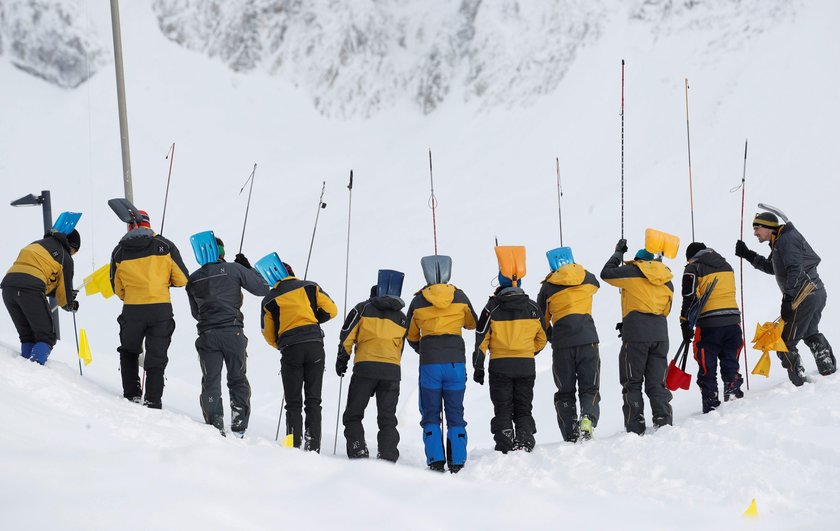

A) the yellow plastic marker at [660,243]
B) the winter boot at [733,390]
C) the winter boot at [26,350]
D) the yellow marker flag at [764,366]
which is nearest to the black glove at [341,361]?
the winter boot at [26,350]

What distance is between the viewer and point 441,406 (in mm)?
7551

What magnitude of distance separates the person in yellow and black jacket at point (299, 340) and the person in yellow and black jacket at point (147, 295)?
0.89 m

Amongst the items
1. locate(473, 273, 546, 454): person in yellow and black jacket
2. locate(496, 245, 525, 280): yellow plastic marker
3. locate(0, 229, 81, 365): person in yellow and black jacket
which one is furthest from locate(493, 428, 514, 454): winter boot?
locate(0, 229, 81, 365): person in yellow and black jacket

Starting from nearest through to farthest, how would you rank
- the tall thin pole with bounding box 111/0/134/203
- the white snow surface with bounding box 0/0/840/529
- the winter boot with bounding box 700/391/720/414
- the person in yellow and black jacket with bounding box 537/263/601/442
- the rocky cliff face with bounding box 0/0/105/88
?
the white snow surface with bounding box 0/0/840/529, the person in yellow and black jacket with bounding box 537/263/601/442, the winter boot with bounding box 700/391/720/414, the tall thin pole with bounding box 111/0/134/203, the rocky cliff face with bounding box 0/0/105/88

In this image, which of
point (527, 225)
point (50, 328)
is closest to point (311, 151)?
point (527, 225)

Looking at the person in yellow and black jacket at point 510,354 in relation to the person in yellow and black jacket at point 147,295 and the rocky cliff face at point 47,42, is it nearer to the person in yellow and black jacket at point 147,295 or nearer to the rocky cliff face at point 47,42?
the person in yellow and black jacket at point 147,295

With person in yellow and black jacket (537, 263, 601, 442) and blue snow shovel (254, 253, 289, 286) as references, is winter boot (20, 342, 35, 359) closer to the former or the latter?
blue snow shovel (254, 253, 289, 286)

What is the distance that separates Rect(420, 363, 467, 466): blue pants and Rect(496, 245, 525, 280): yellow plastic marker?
0.90m

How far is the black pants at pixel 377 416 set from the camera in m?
7.37

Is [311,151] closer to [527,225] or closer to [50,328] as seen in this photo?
[527,225]

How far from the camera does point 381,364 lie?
7.49 metres

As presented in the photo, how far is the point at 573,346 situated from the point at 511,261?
1.03 meters

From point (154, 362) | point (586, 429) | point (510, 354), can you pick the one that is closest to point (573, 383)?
point (586, 429)

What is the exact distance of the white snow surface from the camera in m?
4.12
